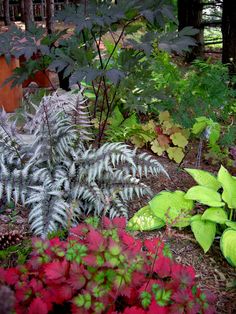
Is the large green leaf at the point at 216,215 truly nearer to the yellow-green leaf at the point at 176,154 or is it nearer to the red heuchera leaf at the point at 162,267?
the red heuchera leaf at the point at 162,267

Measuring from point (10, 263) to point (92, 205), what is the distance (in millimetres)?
720

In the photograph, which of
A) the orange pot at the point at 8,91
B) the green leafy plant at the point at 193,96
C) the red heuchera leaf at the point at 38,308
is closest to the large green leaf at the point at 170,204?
the green leafy plant at the point at 193,96

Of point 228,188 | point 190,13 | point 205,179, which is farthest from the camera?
point 190,13

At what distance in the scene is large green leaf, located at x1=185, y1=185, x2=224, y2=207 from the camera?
2619 mm

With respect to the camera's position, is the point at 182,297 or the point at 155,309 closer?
the point at 155,309

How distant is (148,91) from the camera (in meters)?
3.20

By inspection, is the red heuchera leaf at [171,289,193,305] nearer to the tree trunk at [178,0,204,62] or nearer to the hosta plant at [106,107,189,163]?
the hosta plant at [106,107,189,163]

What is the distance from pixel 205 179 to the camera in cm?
295

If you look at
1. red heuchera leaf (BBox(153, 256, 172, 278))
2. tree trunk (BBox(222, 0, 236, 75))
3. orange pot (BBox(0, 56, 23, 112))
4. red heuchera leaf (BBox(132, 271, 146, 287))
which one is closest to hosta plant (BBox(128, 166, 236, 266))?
red heuchera leaf (BBox(153, 256, 172, 278))

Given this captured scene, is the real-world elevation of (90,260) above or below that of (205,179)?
above

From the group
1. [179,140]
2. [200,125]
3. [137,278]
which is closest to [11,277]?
[137,278]

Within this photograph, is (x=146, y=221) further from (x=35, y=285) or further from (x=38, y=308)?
(x=38, y=308)

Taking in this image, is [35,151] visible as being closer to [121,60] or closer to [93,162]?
[93,162]

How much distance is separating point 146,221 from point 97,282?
96 cm
